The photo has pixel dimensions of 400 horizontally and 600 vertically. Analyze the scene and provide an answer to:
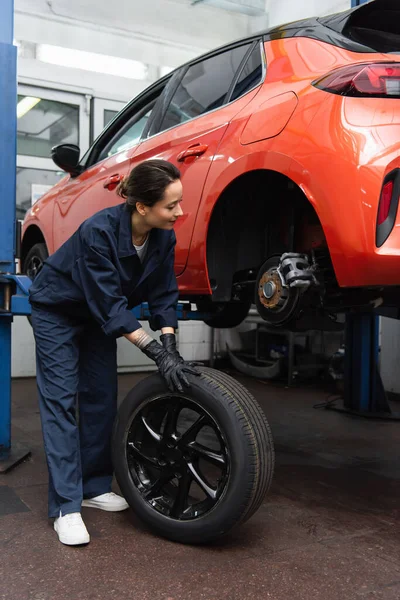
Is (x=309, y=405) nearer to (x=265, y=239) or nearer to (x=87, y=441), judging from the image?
(x=265, y=239)

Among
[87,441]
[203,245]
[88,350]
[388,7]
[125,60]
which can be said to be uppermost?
[125,60]

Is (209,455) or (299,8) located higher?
(299,8)

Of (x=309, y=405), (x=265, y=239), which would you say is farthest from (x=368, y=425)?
(x=265, y=239)

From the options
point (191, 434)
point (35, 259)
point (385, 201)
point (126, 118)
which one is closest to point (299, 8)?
point (126, 118)

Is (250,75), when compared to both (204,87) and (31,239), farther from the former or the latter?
(31,239)

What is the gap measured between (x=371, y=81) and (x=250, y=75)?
830 mm

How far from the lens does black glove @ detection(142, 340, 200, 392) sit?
2.25 meters

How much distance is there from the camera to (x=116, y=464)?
2.45 m

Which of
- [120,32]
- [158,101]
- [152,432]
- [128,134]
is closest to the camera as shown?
[152,432]

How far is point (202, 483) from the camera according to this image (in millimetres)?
2242

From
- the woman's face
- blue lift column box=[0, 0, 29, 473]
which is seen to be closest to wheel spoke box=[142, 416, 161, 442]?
the woman's face

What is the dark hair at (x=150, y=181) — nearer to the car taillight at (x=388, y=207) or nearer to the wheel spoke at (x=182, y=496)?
the car taillight at (x=388, y=207)

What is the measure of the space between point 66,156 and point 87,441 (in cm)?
198

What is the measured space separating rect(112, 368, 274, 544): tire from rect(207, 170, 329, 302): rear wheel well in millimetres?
795
